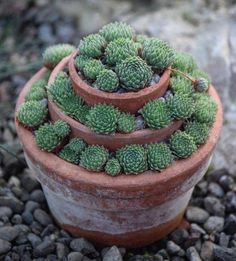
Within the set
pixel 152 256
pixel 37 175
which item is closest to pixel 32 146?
pixel 37 175

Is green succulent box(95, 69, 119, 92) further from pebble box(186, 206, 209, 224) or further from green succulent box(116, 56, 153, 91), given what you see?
pebble box(186, 206, 209, 224)

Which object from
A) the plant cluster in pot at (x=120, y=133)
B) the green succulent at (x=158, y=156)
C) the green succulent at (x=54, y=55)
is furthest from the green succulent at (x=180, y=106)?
the green succulent at (x=54, y=55)

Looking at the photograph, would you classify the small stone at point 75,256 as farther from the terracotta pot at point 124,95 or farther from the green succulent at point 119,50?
the green succulent at point 119,50

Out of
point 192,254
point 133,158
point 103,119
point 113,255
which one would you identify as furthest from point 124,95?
point 192,254

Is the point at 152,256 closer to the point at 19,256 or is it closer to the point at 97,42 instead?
the point at 19,256

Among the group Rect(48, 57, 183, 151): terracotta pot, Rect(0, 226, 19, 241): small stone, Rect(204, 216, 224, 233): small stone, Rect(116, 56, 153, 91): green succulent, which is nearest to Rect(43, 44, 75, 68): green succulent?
Rect(48, 57, 183, 151): terracotta pot
